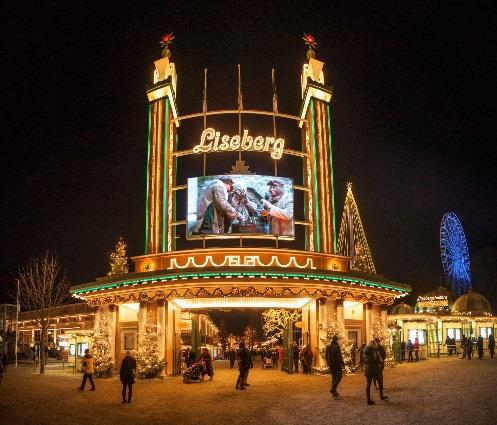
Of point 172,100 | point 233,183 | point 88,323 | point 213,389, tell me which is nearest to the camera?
point 213,389

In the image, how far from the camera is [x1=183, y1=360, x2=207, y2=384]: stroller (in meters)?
23.2

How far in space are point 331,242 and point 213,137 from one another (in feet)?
29.2

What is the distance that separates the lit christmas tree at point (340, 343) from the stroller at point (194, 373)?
5705mm

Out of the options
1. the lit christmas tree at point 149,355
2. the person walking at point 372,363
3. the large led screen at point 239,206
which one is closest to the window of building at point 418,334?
the large led screen at point 239,206

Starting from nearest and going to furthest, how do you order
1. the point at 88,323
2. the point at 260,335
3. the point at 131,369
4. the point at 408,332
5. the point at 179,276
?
the point at 131,369
the point at 179,276
the point at 408,332
the point at 88,323
the point at 260,335

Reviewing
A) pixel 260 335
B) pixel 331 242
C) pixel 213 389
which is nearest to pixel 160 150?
pixel 331 242

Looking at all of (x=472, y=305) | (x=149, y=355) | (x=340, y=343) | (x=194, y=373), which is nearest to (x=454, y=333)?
(x=472, y=305)

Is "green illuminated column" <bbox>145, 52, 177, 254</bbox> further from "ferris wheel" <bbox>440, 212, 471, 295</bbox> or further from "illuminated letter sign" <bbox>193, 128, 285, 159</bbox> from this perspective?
"ferris wheel" <bbox>440, 212, 471, 295</bbox>

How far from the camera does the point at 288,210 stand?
105 feet

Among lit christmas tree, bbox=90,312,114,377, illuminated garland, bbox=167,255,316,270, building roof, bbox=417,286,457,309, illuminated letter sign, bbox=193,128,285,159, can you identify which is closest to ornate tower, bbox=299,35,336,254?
illuminated letter sign, bbox=193,128,285,159

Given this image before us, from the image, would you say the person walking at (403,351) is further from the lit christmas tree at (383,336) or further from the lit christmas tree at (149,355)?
the lit christmas tree at (149,355)

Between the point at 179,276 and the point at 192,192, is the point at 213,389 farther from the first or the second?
the point at 192,192

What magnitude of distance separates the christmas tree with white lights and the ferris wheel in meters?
37.9

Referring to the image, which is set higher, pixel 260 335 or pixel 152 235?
pixel 152 235
